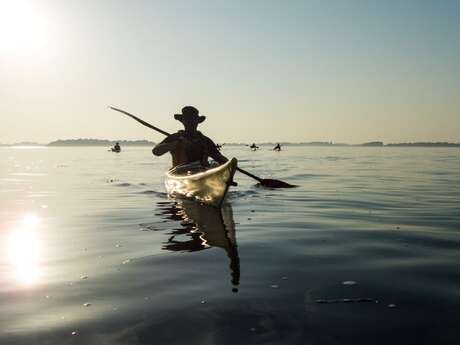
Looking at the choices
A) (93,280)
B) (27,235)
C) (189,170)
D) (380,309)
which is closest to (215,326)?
(380,309)

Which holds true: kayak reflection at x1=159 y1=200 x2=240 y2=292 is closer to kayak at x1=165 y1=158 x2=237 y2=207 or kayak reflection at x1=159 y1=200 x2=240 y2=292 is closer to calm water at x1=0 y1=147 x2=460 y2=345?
calm water at x1=0 y1=147 x2=460 y2=345

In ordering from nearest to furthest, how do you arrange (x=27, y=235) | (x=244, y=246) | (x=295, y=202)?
(x=244, y=246)
(x=27, y=235)
(x=295, y=202)

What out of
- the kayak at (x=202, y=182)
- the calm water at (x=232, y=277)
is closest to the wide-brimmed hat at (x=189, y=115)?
the kayak at (x=202, y=182)

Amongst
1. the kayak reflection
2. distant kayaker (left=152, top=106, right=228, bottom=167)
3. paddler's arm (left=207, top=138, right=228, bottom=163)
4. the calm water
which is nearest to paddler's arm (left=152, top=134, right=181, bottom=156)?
distant kayaker (left=152, top=106, right=228, bottom=167)

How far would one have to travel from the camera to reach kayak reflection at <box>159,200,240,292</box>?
671 cm

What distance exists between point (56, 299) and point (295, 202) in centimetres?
923

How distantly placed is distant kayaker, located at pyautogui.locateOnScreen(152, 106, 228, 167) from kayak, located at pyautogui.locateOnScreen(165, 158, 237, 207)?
0.47 metres

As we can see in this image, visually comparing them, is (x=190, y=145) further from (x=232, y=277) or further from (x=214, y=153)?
(x=232, y=277)

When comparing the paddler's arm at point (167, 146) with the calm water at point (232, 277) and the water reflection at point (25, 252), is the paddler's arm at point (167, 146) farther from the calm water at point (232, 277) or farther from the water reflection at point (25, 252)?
the water reflection at point (25, 252)

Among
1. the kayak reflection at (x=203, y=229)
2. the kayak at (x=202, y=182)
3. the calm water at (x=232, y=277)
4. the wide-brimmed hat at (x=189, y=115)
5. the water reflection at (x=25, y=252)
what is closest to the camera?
the calm water at (x=232, y=277)

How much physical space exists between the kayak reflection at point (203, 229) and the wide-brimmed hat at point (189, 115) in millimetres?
2807

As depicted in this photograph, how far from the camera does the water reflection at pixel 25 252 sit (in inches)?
211

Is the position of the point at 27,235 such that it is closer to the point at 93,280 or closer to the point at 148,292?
the point at 93,280

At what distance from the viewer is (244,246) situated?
22.7 feet
